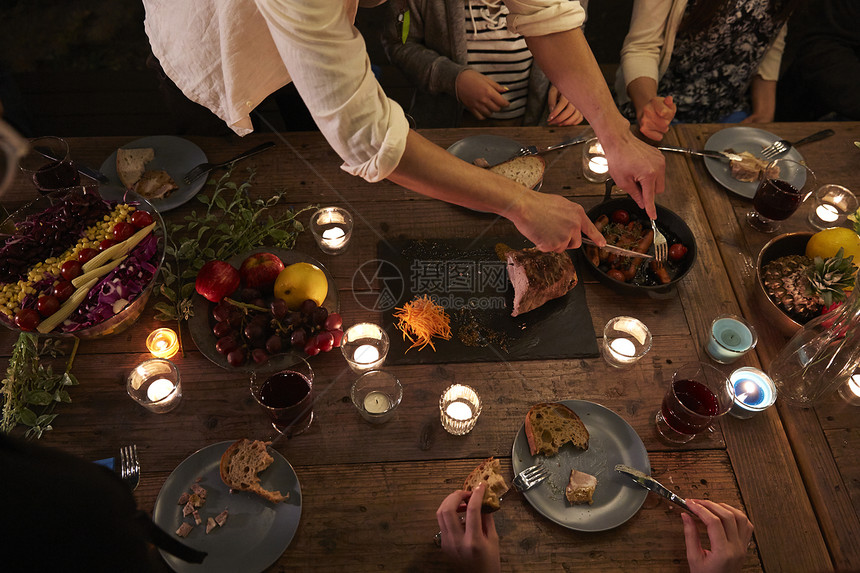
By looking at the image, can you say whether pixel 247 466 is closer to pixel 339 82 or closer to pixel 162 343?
pixel 162 343

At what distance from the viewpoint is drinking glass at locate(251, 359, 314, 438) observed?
57.3 inches

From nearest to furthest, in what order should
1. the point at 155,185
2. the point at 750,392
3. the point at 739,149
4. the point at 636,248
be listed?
the point at 750,392 < the point at 636,248 < the point at 155,185 < the point at 739,149

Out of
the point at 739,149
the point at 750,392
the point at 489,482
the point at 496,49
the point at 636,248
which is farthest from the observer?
the point at 496,49

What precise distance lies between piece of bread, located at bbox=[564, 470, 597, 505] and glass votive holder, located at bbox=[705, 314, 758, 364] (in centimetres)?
54

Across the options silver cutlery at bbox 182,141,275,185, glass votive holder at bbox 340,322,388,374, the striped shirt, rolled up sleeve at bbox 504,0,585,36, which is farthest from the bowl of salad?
the striped shirt

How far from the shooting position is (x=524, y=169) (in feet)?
6.51

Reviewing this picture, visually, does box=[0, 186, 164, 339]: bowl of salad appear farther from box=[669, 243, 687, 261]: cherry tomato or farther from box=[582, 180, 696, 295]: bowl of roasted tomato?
box=[669, 243, 687, 261]: cherry tomato

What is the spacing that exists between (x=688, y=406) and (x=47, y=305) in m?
1.68

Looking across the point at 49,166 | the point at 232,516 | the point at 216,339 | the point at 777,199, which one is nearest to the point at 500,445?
the point at 232,516

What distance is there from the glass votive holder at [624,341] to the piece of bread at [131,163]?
1591mm

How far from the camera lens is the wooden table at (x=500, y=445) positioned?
1.33 metres

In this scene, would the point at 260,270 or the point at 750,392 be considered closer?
the point at 750,392

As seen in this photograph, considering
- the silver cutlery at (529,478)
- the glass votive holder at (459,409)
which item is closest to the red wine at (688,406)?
the silver cutlery at (529,478)

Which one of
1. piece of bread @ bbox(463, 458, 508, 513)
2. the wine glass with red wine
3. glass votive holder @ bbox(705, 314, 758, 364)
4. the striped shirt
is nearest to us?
piece of bread @ bbox(463, 458, 508, 513)
